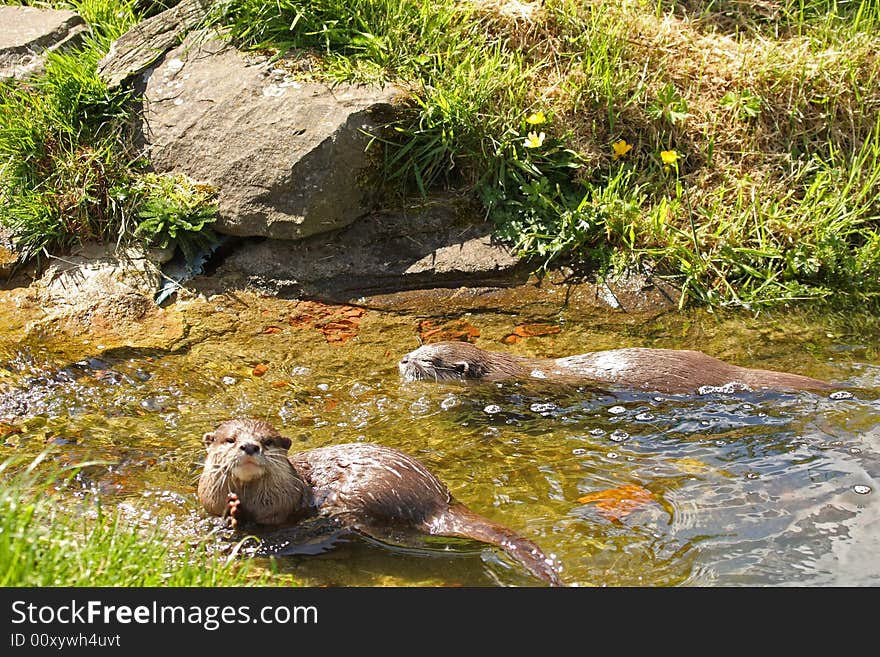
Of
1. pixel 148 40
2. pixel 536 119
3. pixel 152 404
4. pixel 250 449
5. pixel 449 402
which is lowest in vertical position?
pixel 449 402

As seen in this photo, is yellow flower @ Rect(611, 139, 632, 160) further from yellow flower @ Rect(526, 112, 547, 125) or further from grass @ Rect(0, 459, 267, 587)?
grass @ Rect(0, 459, 267, 587)

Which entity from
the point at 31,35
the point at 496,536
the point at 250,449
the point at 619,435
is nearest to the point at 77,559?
the point at 250,449

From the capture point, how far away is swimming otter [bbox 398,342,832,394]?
12.2 ft

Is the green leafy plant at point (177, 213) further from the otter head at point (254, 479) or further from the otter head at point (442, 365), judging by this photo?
the otter head at point (254, 479)

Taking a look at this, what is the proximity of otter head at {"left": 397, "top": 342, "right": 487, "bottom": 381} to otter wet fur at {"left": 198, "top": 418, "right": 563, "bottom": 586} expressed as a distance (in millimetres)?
901

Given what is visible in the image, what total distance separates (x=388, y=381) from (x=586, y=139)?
1834 mm

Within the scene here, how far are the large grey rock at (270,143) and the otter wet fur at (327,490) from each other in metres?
1.89

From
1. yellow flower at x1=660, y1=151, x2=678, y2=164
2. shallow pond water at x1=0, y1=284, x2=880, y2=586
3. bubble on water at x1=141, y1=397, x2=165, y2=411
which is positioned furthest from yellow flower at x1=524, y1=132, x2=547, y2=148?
bubble on water at x1=141, y1=397, x2=165, y2=411

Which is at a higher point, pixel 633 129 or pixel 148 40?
pixel 148 40

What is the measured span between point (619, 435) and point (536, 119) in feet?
6.43

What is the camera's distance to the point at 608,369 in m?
3.83

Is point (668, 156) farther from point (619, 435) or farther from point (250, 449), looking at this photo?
point (250, 449)

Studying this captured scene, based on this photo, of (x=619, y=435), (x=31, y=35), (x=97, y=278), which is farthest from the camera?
(x=31, y=35)

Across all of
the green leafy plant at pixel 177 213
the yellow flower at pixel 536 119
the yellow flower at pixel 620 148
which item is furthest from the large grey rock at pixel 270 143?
the yellow flower at pixel 620 148
